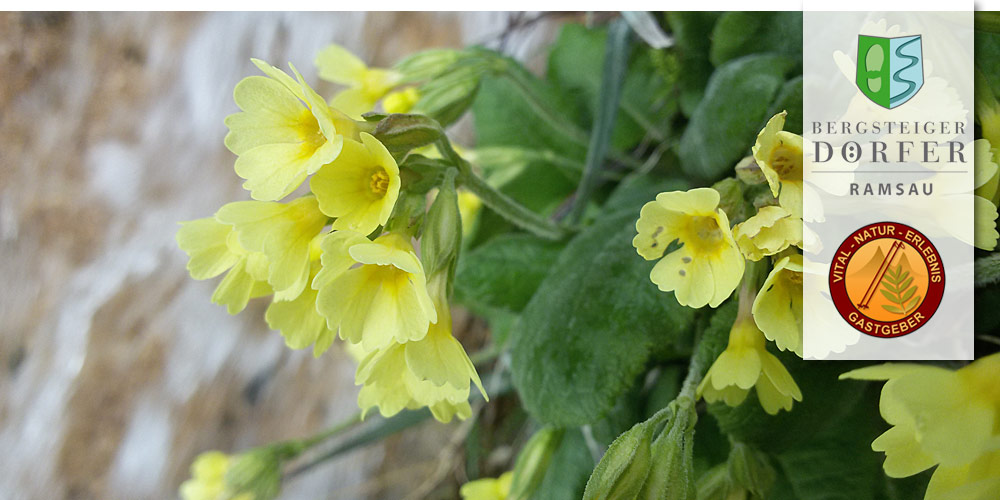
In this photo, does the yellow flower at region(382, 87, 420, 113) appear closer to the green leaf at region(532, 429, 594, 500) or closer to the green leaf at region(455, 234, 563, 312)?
the green leaf at region(455, 234, 563, 312)

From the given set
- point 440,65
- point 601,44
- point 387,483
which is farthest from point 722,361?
point 387,483

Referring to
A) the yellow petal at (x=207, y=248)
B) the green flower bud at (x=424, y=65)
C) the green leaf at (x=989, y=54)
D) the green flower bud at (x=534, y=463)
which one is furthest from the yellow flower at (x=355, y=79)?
the green leaf at (x=989, y=54)

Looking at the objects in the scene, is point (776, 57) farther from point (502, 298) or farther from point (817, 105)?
point (502, 298)

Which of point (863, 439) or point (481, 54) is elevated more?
point (481, 54)

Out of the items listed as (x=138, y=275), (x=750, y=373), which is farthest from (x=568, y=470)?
(x=138, y=275)

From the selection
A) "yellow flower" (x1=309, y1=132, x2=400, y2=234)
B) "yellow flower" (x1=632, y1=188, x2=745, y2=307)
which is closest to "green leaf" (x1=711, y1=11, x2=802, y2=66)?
"yellow flower" (x1=632, y1=188, x2=745, y2=307)
